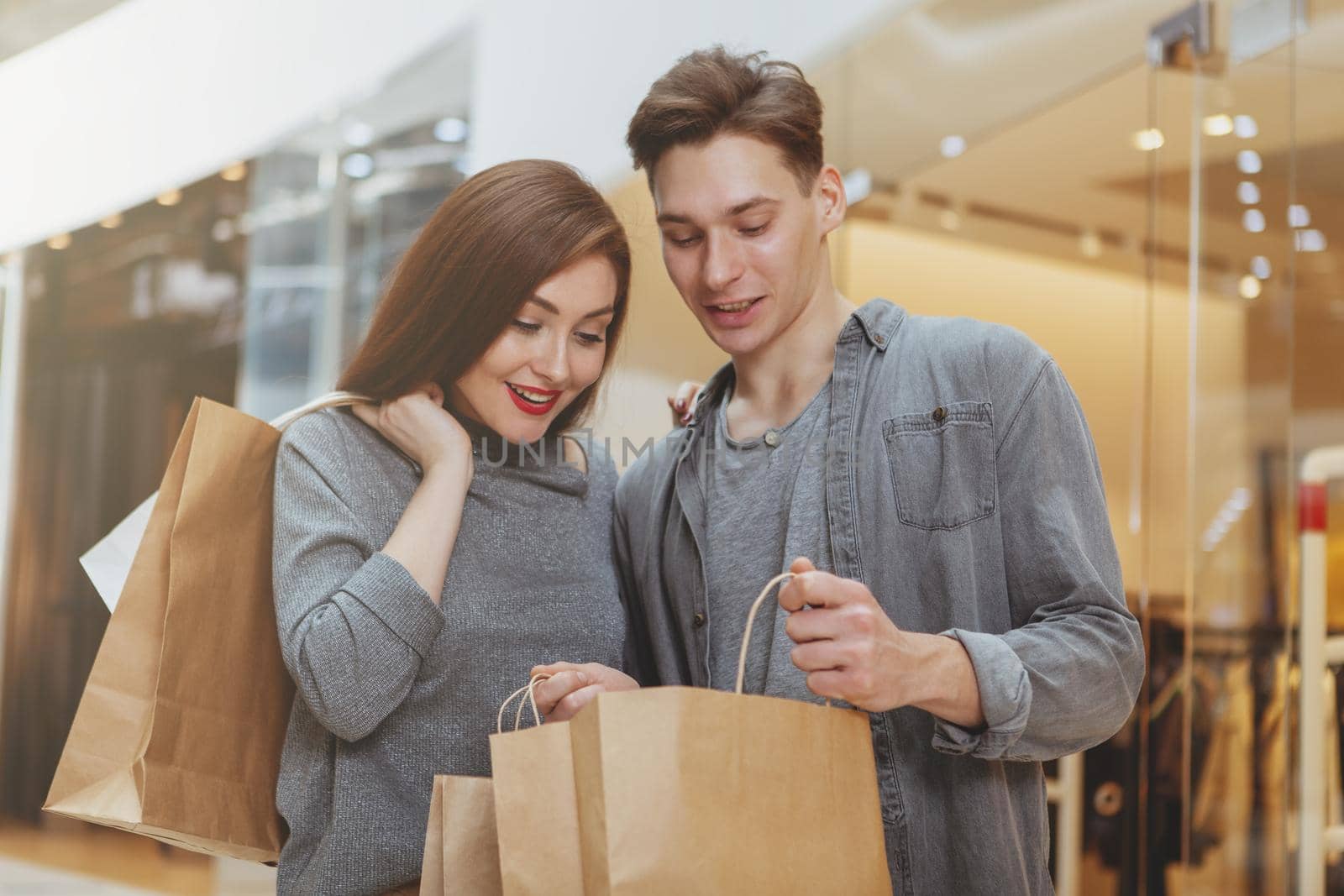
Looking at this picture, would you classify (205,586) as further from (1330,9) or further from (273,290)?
(273,290)

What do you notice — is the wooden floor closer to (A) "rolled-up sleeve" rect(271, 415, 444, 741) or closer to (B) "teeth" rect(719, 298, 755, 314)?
(A) "rolled-up sleeve" rect(271, 415, 444, 741)

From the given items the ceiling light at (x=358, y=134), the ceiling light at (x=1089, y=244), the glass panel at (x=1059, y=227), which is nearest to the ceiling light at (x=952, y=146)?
the glass panel at (x=1059, y=227)

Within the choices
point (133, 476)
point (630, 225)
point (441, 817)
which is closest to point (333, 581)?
point (441, 817)

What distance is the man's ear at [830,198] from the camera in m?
1.50

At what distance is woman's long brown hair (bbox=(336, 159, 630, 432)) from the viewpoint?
137cm

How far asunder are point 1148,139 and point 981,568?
231cm

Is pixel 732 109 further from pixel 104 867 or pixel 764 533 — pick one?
pixel 104 867

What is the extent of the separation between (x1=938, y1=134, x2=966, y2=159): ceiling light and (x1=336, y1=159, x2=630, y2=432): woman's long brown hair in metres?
2.31

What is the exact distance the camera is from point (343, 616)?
3.92 feet

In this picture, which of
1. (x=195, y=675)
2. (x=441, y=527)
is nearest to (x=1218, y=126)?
(x=441, y=527)

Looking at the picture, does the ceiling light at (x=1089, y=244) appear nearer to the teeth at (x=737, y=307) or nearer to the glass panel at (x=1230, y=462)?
the glass panel at (x=1230, y=462)

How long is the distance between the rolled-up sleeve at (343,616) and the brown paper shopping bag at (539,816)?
0.20 m

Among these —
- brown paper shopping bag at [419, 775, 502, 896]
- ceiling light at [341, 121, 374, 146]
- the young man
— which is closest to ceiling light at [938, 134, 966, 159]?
ceiling light at [341, 121, 374, 146]

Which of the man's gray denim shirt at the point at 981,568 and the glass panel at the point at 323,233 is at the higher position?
the glass panel at the point at 323,233
